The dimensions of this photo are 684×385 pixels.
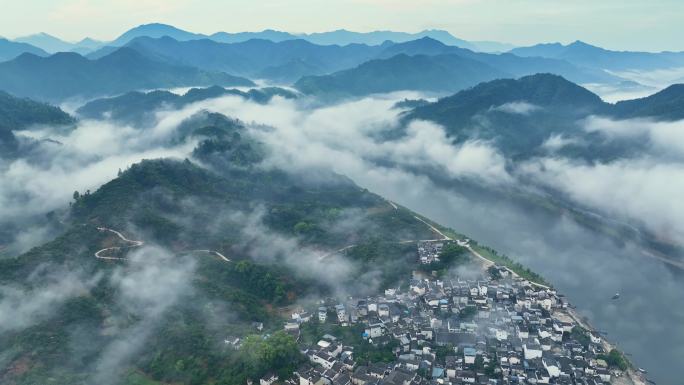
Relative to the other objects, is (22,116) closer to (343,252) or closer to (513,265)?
(343,252)

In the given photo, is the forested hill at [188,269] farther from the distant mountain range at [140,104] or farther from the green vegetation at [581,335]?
the distant mountain range at [140,104]

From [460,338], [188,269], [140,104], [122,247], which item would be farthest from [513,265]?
[140,104]

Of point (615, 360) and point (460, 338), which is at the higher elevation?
point (460, 338)

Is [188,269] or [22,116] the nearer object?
[188,269]

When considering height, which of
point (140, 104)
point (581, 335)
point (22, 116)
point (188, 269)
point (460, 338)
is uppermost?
point (22, 116)

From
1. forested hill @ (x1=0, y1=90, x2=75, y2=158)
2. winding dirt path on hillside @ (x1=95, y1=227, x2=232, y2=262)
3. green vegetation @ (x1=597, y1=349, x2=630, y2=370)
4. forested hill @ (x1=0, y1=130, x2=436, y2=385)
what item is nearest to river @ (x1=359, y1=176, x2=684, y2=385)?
green vegetation @ (x1=597, y1=349, x2=630, y2=370)

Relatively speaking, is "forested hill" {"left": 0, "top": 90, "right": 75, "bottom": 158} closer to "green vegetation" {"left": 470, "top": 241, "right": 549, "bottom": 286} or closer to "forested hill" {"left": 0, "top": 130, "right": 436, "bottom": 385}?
"forested hill" {"left": 0, "top": 130, "right": 436, "bottom": 385}

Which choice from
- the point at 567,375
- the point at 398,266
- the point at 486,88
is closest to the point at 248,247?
the point at 398,266

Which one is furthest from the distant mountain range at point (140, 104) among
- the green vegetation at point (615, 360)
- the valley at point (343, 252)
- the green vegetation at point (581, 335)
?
the green vegetation at point (615, 360)
